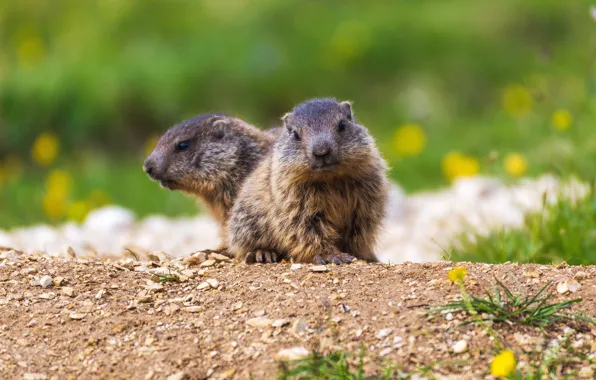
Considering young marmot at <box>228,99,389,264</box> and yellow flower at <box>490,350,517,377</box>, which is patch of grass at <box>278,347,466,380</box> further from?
young marmot at <box>228,99,389,264</box>

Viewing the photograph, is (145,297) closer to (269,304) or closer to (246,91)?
(269,304)

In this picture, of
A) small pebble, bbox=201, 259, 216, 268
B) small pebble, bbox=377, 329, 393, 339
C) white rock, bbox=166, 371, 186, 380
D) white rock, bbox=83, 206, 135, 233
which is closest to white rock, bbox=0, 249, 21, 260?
small pebble, bbox=201, 259, 216, 268

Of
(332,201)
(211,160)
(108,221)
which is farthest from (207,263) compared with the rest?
(108,221)

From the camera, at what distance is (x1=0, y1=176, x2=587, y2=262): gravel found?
691 cm

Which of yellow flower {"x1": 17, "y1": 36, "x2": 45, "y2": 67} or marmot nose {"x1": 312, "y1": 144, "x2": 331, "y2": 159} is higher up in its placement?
yellow flower {"x1": 17, "y1": 36, "x2": 45, "y2": 67}

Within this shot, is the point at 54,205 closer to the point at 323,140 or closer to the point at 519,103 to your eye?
the point at 323,140

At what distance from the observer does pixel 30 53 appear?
39.4 feet

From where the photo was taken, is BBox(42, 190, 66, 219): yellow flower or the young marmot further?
BBox(42, 190, 66, 219): yellow flower

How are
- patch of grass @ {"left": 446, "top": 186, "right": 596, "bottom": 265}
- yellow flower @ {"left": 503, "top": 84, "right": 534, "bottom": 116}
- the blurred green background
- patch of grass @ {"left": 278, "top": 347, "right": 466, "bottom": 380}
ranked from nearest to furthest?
patch of grass @ {"left": 278, "top": 347, "right": 466, "bottom": 380} < patch of grass @ {"left": 446, "top": 186, "right": 596, "bottom": 265} < yellow flower @ {"left": 503, "top": 84, "right": 534, "bottom": 116} < the blurred green background

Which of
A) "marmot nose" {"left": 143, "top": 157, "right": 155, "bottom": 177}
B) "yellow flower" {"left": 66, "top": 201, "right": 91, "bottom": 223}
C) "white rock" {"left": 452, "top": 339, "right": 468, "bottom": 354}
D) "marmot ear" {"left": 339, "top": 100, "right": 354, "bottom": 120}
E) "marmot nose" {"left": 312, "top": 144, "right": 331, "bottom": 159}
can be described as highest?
"yellow flower" {"left": 66, "top": 201, "right": 91, "bottom": 223}

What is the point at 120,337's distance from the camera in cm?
398

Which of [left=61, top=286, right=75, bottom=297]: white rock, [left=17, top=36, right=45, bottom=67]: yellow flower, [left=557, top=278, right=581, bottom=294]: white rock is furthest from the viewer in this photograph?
[left=17, top=36, right=45, bottom=67]: yellow flower

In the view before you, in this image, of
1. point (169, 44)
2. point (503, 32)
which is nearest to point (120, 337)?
point (169, 44)

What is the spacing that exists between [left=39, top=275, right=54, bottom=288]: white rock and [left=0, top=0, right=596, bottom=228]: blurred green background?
15.9 ft
